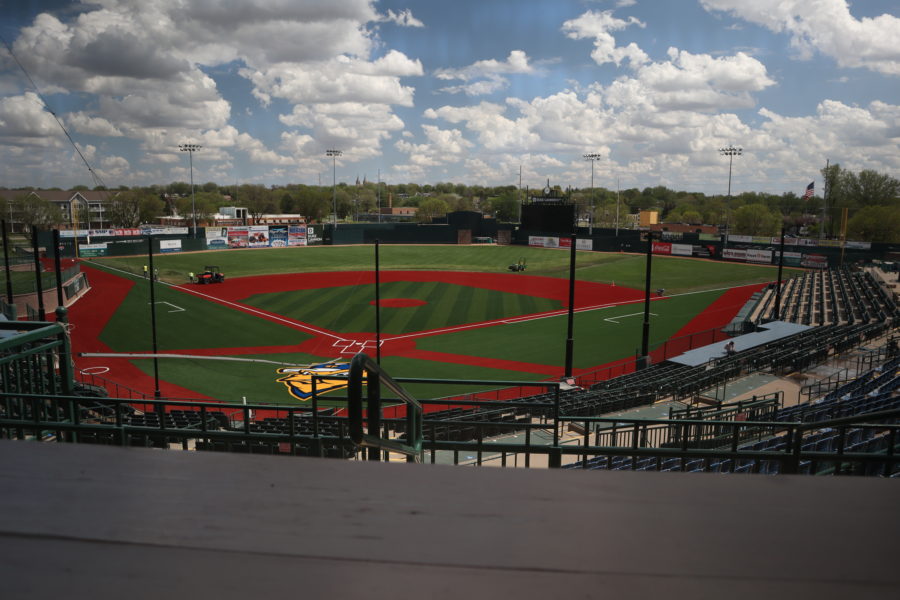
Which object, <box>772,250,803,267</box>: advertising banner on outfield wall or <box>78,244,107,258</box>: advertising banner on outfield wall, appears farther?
<box>772,250,803,267</box>: advertising banner on outfield wall

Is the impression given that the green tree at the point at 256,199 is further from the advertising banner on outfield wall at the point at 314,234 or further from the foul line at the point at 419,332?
the foul line at the point at 419,332

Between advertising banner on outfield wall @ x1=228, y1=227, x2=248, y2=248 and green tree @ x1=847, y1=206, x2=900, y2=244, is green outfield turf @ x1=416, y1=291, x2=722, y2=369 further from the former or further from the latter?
green tree @ x1=847, y1=206, x2=900, y2=244

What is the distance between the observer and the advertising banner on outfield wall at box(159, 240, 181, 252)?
67.1m

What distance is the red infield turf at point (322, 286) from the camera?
89.8 ft

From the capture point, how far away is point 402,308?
136 ft

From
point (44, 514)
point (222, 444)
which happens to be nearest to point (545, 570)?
point (44, 514)

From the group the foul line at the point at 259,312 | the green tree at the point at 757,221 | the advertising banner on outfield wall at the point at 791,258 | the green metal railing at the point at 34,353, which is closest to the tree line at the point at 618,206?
the green tree at the point at 757,221

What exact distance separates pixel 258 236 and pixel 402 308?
42.0m

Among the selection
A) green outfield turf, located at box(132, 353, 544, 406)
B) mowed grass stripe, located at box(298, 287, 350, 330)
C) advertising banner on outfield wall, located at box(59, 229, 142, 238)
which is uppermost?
advertising banner on outfield wall, located at box(59, 229, 142, 238)

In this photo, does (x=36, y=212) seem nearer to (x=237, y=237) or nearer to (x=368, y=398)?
(x=237, y=237)

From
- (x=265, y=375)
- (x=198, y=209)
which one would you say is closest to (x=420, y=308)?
(x=265, y=375)

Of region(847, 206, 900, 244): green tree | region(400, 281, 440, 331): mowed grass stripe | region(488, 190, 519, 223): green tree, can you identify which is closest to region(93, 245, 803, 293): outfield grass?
region(400, 281, 440, 331): mowed grass stripe

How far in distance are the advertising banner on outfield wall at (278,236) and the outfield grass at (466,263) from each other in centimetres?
195

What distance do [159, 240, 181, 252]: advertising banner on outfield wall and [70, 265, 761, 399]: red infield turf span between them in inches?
478
